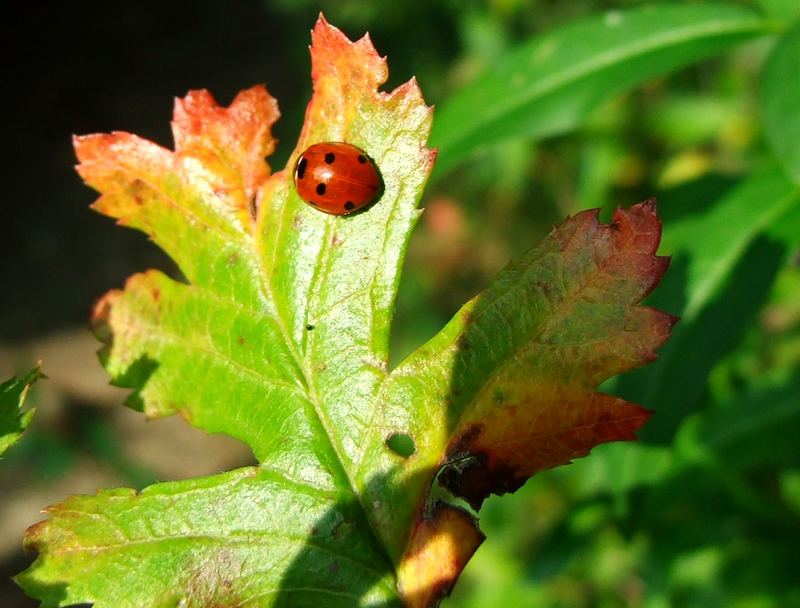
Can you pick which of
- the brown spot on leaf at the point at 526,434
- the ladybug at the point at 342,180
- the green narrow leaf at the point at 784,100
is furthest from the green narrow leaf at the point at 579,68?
the brown spot on leaf at the point at 526,434

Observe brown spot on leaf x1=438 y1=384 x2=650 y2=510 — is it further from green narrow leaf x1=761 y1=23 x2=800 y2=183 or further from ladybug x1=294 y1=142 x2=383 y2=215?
green narrow leaf x1=761 y1=23 x2=800 y2=183

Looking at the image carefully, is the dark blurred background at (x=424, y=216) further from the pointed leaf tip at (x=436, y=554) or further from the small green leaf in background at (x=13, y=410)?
the small green leaf in background at (x=13, y=410)

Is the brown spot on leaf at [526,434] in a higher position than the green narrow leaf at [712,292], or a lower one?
lower

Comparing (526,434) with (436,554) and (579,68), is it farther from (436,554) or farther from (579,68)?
(579,68)

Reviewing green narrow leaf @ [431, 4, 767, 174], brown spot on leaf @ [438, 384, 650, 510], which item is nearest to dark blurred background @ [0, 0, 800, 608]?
green narrow leaf @ [431, 4, 767, 174]

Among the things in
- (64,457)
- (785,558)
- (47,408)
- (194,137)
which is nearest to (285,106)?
(47,408)

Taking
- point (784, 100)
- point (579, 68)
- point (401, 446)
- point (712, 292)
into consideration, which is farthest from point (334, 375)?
point (579, 68)
